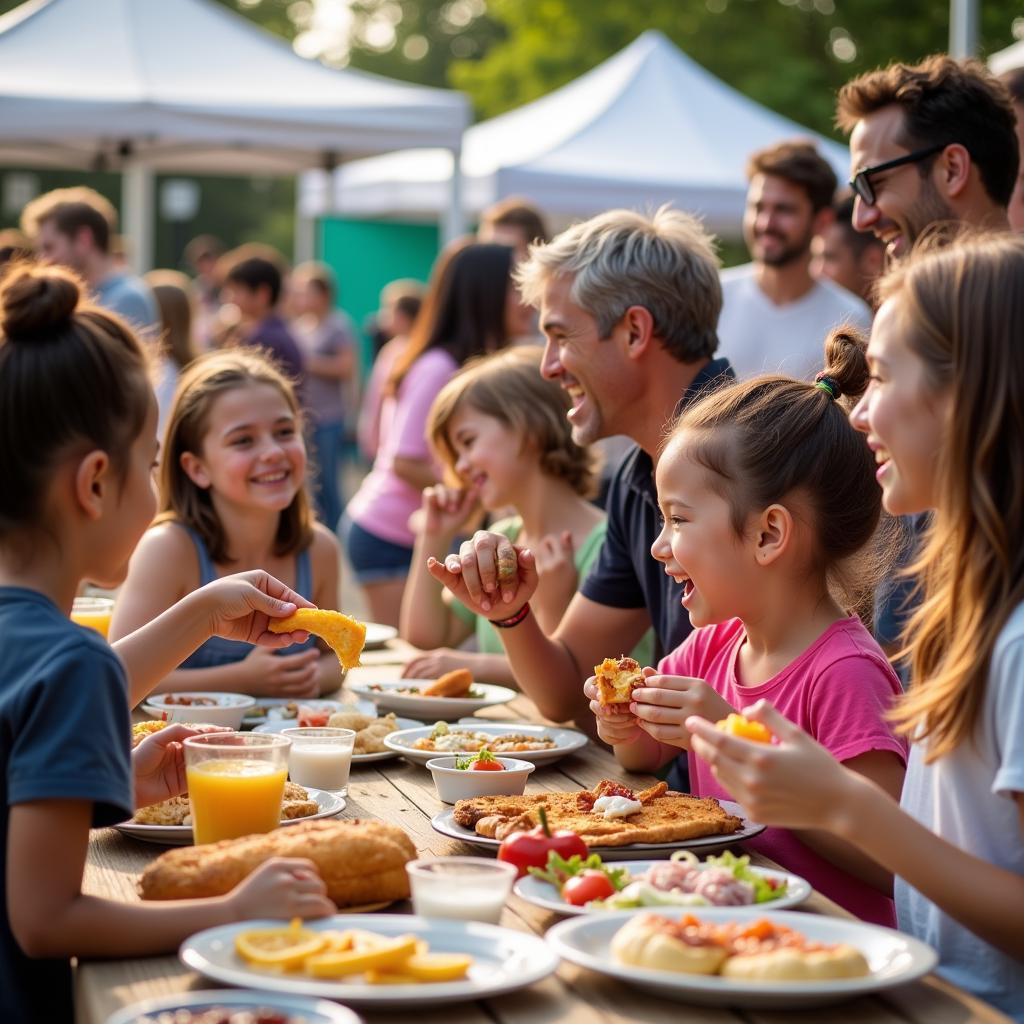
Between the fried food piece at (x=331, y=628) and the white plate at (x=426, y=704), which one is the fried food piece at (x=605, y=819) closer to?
the fried food piece at (x=331, y=628)

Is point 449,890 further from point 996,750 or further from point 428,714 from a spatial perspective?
point 428,714

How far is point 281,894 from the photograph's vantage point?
78.7 inches

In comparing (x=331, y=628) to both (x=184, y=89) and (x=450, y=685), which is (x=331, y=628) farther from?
(x=184, y=89)

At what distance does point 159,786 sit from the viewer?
8.63 ft

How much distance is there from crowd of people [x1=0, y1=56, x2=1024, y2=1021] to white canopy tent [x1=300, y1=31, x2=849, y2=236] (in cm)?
563

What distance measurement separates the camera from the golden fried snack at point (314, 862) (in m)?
2.13

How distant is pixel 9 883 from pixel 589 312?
7.76 ft

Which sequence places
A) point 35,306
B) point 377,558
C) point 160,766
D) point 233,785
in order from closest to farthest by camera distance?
point 35,306 → point 233,785 → point 160,766 → point 377,558

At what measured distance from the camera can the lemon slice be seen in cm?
184

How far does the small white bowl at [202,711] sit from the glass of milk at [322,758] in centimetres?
52

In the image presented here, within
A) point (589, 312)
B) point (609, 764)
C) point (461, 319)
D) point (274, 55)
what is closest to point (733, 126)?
point (274, 55)

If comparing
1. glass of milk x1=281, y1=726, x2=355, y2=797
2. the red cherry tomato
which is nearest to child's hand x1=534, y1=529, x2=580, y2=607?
glass of milk x1=281, y1=726, x2=355, y2=797

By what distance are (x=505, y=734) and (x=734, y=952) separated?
1.55m

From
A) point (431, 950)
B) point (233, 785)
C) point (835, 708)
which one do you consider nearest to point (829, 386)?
point (835, 708)
